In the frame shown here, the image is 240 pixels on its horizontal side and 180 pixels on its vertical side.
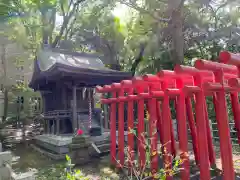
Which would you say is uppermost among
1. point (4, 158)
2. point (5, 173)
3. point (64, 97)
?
point (64, 97)

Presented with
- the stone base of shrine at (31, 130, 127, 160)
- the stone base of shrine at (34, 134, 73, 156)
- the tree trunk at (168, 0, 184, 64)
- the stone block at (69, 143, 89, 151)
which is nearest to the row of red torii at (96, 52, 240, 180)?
the stone block at (69, 143, 89, 151)

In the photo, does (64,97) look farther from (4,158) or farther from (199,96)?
(199,96)

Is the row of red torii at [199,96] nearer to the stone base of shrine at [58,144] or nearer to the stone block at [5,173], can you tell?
the stone block at [5,173]

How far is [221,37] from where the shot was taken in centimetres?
1675

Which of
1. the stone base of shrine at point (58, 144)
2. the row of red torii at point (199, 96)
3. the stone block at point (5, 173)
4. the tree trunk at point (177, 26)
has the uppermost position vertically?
the tree trunk at point (177, 26)

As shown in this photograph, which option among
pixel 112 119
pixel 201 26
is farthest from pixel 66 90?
pixel 201 26

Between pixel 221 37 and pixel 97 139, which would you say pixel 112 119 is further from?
pixel 221 37

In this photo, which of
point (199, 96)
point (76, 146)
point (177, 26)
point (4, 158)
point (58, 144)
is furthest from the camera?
point (177, 26)

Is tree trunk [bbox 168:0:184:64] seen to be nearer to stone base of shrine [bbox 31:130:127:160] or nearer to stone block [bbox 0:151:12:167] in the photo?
stone base of shrine [bbox 31:130:127:160]

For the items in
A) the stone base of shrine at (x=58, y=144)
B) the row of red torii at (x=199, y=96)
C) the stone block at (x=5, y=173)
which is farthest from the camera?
the stone base of shrine at (x=58, y=144)

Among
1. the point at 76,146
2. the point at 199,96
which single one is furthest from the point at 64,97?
the point at 199,96

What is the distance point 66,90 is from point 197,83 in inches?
366

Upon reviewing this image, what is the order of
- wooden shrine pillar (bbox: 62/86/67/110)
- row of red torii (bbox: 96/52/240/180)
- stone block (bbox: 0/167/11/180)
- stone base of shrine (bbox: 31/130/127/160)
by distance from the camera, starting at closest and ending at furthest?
row of red torii (bbox: 96/52/240/180) → stone block (bbox: 0/167/11/180) → stone base of shrine (bbox: 31/130/127/160) → wooden shrine pillar (bbox: 62/86/67/110)

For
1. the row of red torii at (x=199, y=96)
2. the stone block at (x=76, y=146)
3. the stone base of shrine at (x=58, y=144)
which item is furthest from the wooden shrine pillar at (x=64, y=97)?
the row of red torii at (x=199, y=96)
